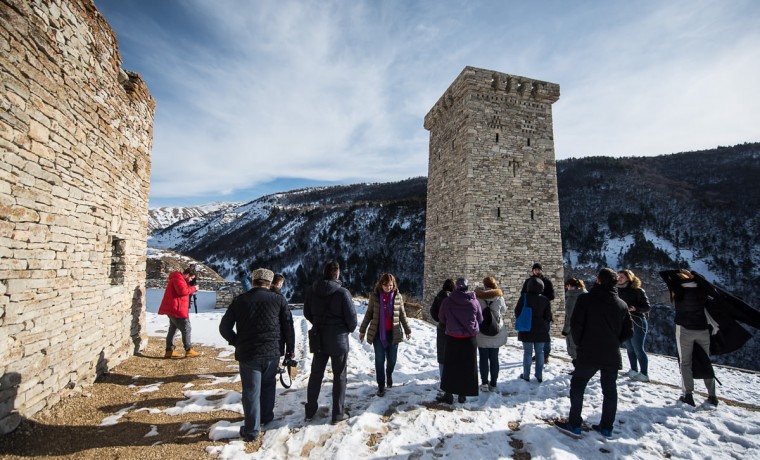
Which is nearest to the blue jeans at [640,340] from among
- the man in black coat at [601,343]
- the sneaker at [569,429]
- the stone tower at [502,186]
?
the man in black coat at [601,343]

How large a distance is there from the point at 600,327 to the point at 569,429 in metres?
1.11

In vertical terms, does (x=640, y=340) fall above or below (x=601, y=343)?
below

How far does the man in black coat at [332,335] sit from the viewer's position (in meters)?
3.49

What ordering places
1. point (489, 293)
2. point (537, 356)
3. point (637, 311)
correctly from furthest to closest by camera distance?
point (637, 311)
point (537, 356)
point (489, 293)

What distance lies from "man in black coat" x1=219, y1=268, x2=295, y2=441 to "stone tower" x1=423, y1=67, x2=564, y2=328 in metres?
8.46

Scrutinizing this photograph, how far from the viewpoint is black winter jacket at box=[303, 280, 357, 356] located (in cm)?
349

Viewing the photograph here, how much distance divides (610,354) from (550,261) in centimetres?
890

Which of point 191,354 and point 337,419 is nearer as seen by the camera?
point 337,419

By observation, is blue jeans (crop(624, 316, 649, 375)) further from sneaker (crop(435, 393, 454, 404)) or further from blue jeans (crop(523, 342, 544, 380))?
sneaker (crop(435, 393, 454, 404))

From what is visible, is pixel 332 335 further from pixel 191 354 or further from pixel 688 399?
pixel 688 399

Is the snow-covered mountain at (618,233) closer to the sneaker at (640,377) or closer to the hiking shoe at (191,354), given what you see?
the sneaker at (640,377)

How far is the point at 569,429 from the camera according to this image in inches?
132

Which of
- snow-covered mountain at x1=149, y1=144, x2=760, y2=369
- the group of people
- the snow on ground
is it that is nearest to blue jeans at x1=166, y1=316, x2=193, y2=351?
the snow on ground

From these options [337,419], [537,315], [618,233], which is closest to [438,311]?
[537,315]
